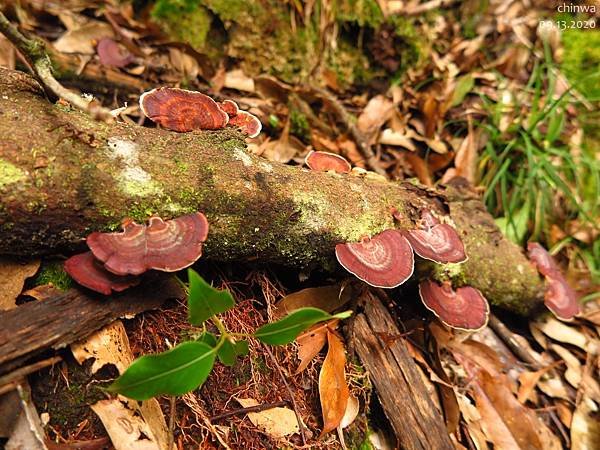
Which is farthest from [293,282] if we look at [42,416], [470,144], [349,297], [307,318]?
[470,144]

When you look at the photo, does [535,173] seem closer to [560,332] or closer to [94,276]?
[560,332]

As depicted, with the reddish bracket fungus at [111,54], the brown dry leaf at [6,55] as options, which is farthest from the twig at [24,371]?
the reddish bracket fungus at [111,54]

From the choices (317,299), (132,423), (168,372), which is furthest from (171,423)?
(317,299)

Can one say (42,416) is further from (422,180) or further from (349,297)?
(422,180)

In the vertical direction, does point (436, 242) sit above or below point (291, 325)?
below

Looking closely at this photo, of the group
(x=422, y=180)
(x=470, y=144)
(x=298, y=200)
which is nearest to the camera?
(x=298, y=200)

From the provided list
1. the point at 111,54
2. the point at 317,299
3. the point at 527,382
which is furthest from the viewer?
the point at 111,54
